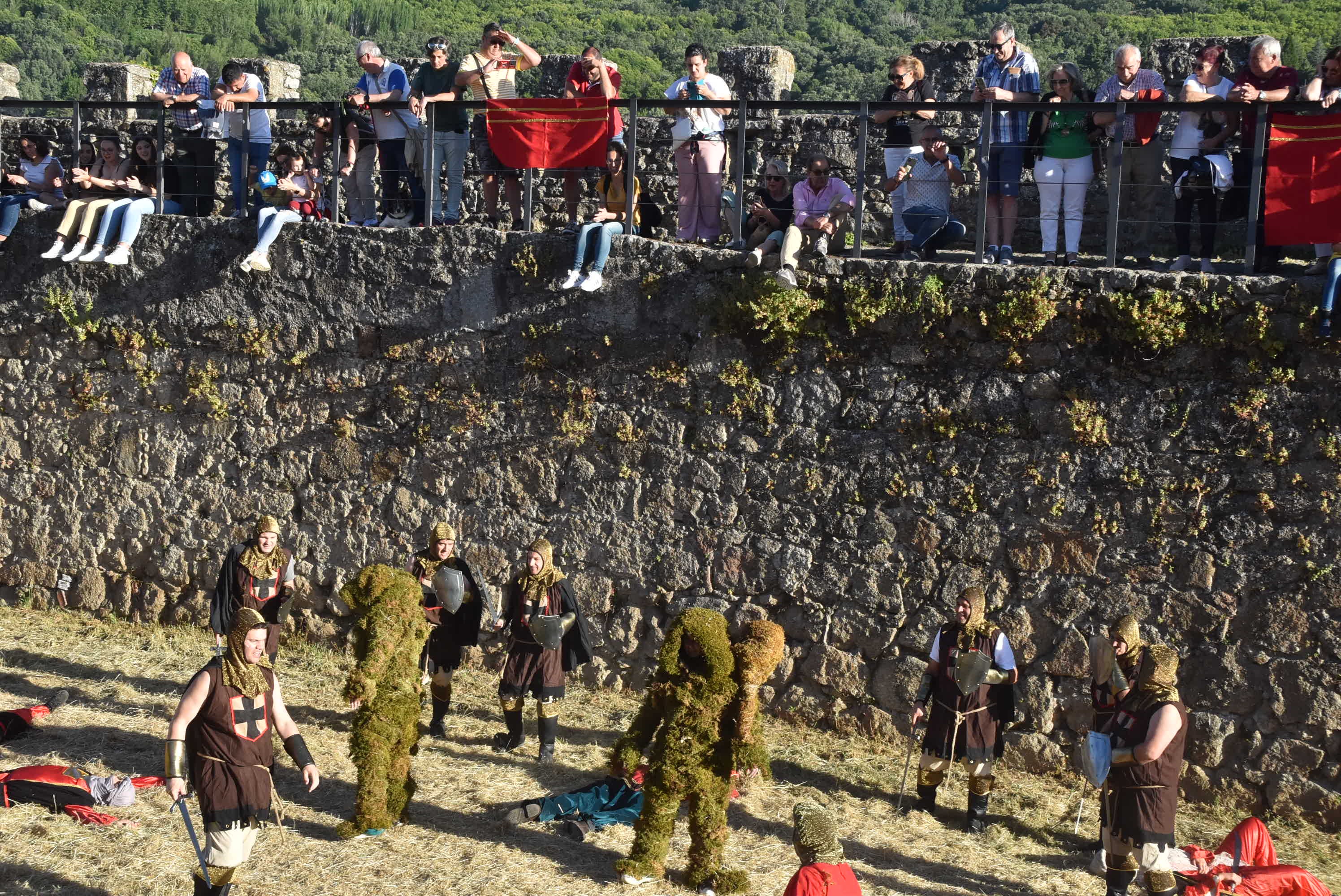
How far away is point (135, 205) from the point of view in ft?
30.0

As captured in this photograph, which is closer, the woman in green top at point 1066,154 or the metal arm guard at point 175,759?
the metal arm guard at point 175,759

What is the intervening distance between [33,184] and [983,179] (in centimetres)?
678

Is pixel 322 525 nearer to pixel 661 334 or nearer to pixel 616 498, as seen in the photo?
pixel 616 498

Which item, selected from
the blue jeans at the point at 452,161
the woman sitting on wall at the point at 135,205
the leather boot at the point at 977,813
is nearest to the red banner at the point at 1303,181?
the leather boot at the point at 977,813

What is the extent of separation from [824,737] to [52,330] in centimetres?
578

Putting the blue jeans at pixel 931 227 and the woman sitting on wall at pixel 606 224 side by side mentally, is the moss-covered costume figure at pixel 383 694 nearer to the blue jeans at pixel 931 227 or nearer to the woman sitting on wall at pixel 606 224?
the woman sitting on wall at pixel 606 224

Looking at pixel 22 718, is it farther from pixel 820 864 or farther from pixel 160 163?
pixel 820 864

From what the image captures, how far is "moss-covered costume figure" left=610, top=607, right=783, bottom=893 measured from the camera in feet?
19.8

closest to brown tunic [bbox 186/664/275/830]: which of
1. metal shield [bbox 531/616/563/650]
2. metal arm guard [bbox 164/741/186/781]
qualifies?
metal arm guard [bbox 164/741/186/781]

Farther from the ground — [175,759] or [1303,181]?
[1303,181]

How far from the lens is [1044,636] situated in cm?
731

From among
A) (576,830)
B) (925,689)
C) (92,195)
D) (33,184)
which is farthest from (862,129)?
(33,184)

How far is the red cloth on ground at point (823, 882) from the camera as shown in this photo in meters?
4.68

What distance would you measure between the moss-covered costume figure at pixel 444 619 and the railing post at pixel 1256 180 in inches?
172
